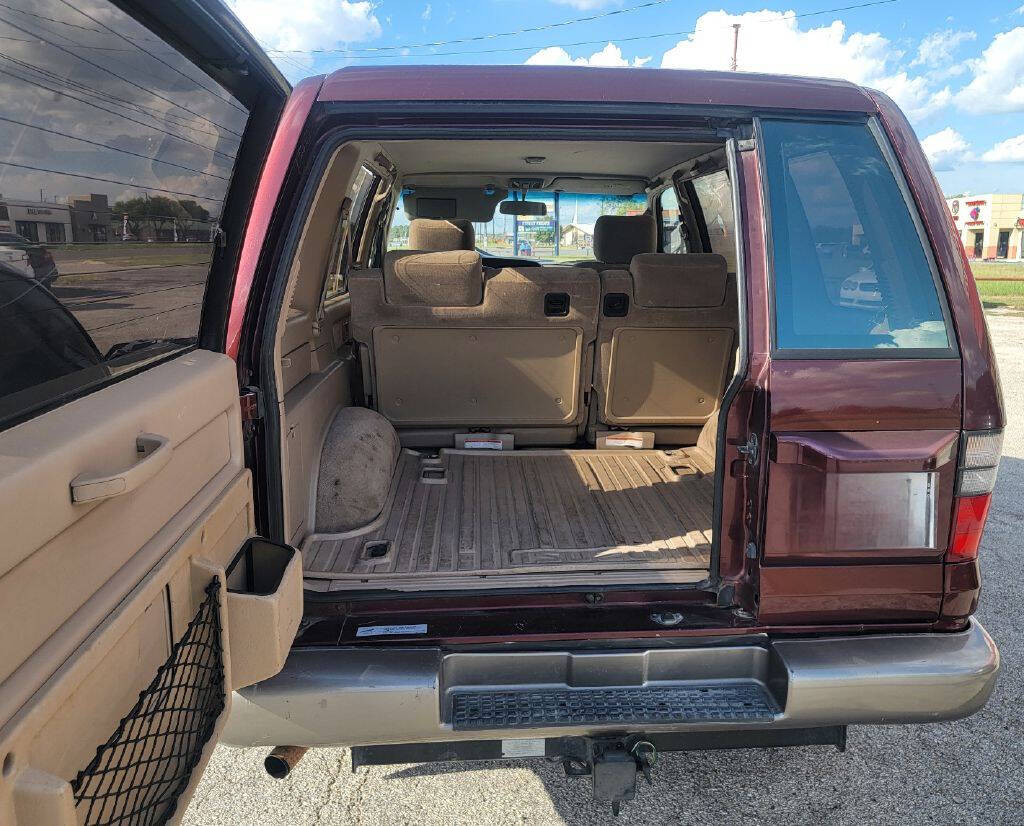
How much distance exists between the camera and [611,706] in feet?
6.21

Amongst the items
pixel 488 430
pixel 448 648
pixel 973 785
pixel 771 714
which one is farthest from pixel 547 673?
pixel 488 430

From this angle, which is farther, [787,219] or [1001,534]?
[1001,534]

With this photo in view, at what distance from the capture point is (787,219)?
2004 mm

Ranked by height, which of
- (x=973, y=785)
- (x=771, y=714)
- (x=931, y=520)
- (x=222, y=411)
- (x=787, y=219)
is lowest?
(x=973, y=785)

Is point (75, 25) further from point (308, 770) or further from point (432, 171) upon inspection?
point (432, 171)

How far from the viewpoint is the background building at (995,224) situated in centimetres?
5216

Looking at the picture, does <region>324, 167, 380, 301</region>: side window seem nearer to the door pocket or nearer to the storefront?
the door pocket

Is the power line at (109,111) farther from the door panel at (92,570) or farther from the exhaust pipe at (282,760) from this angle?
the exhaust pipe at (282,760)

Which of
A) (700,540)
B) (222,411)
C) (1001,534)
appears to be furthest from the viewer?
(1001,534)

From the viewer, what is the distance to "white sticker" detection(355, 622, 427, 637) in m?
1.98

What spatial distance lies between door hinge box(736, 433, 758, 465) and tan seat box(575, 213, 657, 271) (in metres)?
2.80

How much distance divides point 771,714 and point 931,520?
0.67 metres

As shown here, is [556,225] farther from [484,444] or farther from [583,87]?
[583,87]

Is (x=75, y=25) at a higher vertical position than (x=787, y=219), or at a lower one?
higher
